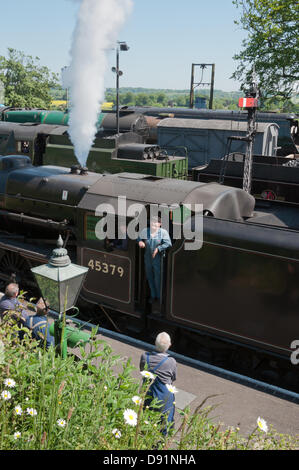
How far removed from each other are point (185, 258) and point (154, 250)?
0.48 meters

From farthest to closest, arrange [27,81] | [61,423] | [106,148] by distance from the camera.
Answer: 1. [27,81]
2. [106,148]
3. [61,423]

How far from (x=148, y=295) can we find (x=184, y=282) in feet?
2.89

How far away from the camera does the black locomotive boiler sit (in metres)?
5.88

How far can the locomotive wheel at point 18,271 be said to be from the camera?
354 inches

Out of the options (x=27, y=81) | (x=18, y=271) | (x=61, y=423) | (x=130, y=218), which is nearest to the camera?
(x=61, y=423)

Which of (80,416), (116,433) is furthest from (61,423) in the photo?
(116,433)

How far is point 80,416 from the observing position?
3.44 metres

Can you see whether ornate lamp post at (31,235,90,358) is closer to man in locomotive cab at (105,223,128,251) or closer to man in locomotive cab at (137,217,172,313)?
man in locomotive cab at (137,217,172,313)

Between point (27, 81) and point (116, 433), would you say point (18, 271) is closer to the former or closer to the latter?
point (116, 433)

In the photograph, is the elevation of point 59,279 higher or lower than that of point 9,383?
higher

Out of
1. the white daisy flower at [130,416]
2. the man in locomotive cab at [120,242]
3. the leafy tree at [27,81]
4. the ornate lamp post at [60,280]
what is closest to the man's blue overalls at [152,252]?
the man in locomotive cab at [120,242]

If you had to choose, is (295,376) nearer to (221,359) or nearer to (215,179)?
(221,359)

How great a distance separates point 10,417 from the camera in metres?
3.53
